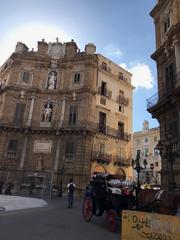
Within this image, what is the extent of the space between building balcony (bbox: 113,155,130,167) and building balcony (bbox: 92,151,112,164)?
1174 millimetres

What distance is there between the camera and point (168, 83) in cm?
2047

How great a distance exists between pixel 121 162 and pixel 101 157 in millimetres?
3567

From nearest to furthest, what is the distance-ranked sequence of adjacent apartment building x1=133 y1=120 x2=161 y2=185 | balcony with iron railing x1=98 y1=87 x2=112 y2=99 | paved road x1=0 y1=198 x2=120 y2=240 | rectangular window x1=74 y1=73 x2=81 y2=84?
paved road x1=0 y1=198 x2=120 y2=240
rectangular window x1=74 y1=73 x2=81 y2=84
balcony with iron railing x1=98 y1=87 x2=112 y2=99
adjacent apartment building x1=133 y1=120 x2=161 y2=185

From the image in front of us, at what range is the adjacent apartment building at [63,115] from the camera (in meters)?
29.2

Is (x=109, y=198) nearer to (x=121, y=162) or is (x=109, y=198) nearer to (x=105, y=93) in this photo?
(x=121, y=162)

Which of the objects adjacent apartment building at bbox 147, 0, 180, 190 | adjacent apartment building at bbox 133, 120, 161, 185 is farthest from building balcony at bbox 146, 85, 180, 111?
adjacent apartment building at bbox 133, 120, 161, 185

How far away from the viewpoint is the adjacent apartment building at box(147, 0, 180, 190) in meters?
17.4

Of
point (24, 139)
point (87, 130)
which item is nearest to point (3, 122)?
point (24, 139)

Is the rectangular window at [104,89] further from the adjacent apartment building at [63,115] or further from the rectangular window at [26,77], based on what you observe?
the rectangular window at [26,77]

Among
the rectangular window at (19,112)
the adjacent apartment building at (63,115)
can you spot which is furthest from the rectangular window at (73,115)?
the rectangular window at (19,112)

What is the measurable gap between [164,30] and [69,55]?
15.4m

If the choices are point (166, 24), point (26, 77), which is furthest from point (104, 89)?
point (166, 24)

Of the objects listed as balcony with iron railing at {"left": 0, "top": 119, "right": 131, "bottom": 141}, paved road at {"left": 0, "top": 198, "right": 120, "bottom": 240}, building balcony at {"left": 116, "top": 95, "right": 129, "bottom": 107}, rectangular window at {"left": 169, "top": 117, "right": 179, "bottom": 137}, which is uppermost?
building balcony at {"left": 116, "top": 95, "right": 129, "bottom": 107}

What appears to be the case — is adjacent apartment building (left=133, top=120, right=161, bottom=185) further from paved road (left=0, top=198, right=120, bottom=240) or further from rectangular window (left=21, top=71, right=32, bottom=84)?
paved road (left=0, top=198, right=120, bottom=240)
